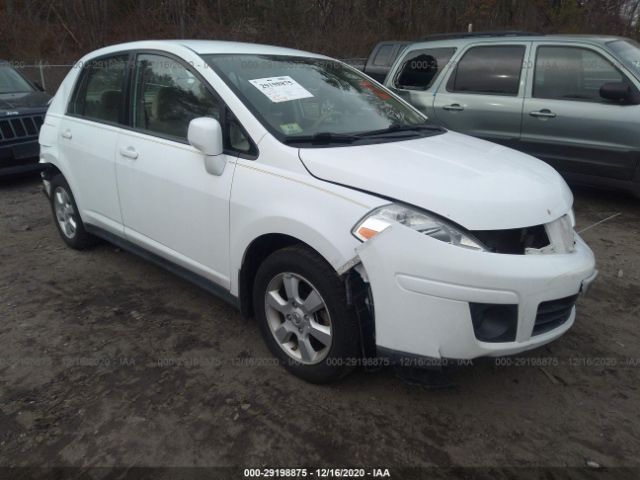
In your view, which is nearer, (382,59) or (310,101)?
(310,101)

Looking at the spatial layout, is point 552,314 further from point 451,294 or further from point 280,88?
point 280,88

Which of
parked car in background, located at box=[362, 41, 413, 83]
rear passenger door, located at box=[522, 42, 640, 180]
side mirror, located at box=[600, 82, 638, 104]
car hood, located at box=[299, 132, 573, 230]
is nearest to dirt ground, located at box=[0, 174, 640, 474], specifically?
car hood, located at box=[299, 132, 573, 230]

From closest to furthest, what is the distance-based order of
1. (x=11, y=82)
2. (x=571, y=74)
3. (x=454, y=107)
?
(x=571, y=74), (x=454, y=107), (x=11, y=82)

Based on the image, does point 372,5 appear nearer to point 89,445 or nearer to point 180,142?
point 180,142

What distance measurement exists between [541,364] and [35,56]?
63.8 feet

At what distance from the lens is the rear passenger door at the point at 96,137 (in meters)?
3.76

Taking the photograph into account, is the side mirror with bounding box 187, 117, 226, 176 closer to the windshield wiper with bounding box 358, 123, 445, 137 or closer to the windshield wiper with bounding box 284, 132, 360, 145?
the windshield wiper with bounding box 284, 132, 360, 145

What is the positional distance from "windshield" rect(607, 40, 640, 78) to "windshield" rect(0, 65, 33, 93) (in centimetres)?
781

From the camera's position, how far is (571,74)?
550 centimetres

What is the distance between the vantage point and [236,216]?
9.23 ft

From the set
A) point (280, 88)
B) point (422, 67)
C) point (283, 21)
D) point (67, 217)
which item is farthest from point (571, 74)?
point (283, 21)

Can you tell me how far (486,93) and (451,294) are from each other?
450 centimetres

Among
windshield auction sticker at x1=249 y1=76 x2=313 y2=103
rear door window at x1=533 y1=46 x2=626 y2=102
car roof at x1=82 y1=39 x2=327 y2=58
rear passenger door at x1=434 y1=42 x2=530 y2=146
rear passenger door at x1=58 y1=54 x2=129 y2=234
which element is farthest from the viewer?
rear passenger door at x1=434 y1=42 x2=530 y2=146

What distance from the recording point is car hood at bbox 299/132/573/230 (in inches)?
90.8
